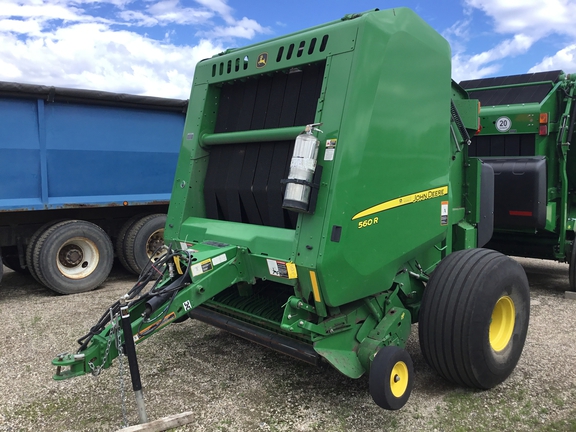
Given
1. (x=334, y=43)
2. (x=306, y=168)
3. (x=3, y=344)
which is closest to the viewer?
(x=306, y=168)

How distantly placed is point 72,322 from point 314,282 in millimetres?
3209

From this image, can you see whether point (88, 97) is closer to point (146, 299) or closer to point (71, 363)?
point (146, 299)

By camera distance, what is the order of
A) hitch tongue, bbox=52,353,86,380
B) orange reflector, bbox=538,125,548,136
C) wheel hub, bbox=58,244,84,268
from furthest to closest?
wheel hub, bbox=58,244,84,268
orange reflector, bbox=538,125,548,136
hitch tongue, bbox=52,353,86,380

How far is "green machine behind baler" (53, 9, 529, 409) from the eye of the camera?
2.87 meters

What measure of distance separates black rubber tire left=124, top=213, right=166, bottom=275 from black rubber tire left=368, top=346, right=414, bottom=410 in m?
4.49

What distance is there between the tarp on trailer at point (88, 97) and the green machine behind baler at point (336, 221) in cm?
301

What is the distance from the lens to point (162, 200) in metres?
7.08

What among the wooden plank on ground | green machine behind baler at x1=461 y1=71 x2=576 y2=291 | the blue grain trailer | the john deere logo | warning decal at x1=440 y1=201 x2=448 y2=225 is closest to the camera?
the wooden plank on ground

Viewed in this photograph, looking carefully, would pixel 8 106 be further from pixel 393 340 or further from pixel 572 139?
pixel 572 139

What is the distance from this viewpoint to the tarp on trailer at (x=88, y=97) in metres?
5.83

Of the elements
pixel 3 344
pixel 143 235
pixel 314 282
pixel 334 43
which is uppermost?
pixel 334 43

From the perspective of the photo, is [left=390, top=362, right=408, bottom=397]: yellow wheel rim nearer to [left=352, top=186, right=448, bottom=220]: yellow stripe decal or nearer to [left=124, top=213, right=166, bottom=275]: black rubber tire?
[left=352, top=186, right=448, bottom=220]: yellow stripe decal

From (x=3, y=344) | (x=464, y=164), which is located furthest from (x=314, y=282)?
(x=3, y=344)

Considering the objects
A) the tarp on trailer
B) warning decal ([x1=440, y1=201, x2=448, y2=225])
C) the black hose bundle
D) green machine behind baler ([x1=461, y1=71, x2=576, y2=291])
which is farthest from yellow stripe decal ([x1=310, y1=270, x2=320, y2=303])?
the tarp on trailer
